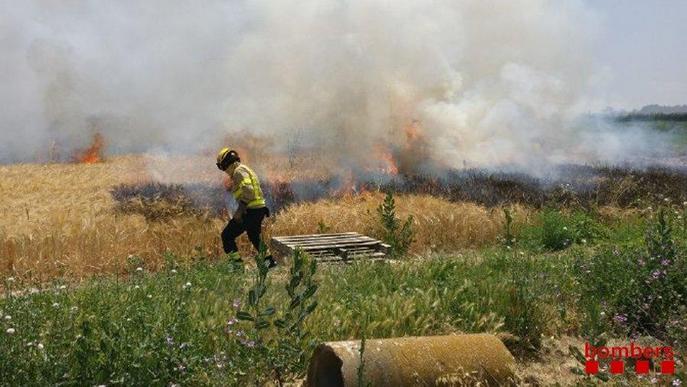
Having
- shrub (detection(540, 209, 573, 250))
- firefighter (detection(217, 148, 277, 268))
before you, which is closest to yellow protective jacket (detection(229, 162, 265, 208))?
firefighter (detection(217, 148, 277, 268))

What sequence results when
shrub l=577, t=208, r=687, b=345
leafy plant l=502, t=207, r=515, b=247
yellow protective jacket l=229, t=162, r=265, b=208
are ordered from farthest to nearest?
yellow protective jacket l=229, t=162, r=265, b=208, leafy plant l=502, t=207, r=515, b=247, shrub l=577, t=208, r=687, b=345

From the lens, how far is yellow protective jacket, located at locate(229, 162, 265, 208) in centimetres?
989

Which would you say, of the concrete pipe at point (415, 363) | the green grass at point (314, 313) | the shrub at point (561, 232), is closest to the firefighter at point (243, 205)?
the green grass at point (314, 313)

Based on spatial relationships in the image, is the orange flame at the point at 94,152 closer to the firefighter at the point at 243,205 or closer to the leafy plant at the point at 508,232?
the firefighter at the point at 243,205

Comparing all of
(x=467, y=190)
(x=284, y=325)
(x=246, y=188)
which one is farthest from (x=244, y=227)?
(x=467, y=190)

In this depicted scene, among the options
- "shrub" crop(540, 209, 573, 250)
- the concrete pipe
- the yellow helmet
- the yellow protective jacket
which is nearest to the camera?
the concrete pipe

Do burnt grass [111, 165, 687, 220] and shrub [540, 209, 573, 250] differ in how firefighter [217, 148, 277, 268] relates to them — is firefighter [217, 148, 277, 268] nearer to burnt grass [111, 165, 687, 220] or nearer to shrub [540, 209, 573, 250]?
burnt grass [111, 165, 687, 220]

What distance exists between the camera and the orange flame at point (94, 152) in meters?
22.7

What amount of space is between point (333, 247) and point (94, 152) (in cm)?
1634

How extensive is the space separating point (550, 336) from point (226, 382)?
3146mm

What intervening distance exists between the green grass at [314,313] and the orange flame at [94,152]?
1682 centimetres

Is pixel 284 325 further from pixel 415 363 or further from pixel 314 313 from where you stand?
pixel 314 313

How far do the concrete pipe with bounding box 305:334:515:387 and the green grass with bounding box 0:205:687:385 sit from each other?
0.41 meters

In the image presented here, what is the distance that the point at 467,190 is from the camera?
1583cm
